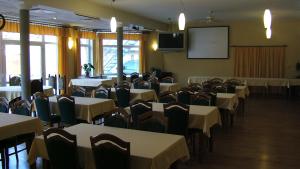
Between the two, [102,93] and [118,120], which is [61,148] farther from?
[102,93]

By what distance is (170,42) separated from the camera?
49.4 feet

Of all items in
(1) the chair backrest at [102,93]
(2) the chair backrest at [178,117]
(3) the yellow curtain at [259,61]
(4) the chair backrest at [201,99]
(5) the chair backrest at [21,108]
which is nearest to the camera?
(2) the chair backrest at [178,117]

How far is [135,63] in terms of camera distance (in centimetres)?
1584

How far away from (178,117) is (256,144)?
2032 millimetres

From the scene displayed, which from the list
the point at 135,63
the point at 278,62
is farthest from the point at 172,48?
the point at 278,62

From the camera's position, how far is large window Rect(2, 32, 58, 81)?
10859mm

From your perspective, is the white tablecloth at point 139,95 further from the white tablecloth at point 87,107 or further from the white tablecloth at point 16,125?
the white tablecloth at point 16,125

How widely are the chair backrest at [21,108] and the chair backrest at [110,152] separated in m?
2.58

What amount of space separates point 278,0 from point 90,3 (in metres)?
5.14

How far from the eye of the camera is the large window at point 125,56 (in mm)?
15375

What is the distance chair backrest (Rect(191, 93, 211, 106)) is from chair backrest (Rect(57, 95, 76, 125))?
7.39ft

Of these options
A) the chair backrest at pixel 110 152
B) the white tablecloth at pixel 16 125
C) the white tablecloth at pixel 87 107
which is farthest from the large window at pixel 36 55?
the chair backrest at pixel 110 152

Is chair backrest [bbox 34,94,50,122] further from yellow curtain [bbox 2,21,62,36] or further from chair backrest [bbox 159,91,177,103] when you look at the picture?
yellow curtain [bbox 2,21,62,36]

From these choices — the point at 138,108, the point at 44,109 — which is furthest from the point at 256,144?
the point at 44,109
